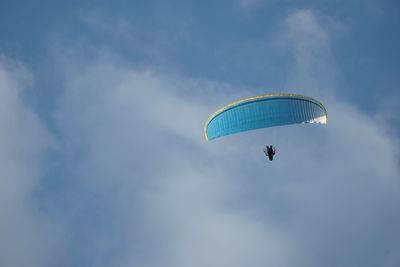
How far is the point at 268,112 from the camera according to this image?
45.0 meters

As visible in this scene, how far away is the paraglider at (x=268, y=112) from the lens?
44.8 metres

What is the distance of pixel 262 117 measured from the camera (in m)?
45.1

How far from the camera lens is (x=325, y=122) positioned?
47906mm

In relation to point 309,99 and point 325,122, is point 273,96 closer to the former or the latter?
point 309,99

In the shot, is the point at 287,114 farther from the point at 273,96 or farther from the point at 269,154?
the point at 269,154

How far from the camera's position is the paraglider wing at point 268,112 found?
44.8m

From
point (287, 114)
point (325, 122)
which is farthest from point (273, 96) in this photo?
point (325, 122)

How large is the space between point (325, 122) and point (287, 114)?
5091 mm

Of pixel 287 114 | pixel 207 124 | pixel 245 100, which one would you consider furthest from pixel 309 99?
pixel 207 124

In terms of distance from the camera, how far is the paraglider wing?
44812 mm

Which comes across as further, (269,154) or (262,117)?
(269,154)

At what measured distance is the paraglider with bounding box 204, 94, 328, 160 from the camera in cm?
4481

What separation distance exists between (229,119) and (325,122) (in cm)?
920

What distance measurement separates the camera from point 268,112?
148ft
